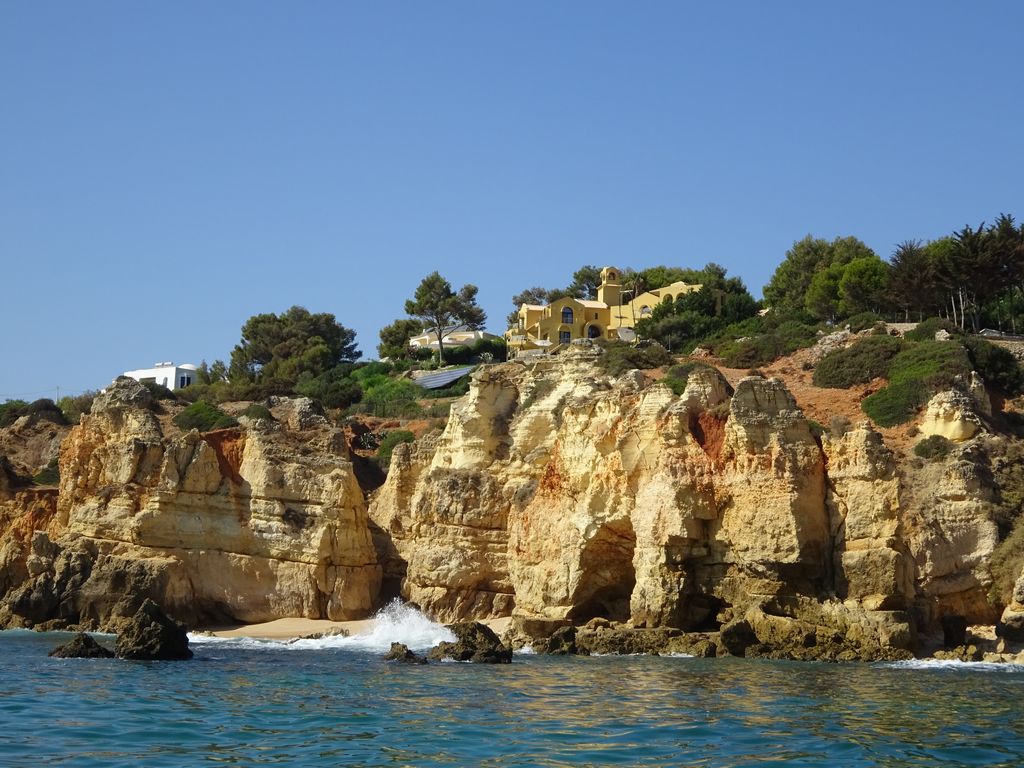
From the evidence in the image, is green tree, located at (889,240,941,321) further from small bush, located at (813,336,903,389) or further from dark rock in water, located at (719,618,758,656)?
dark rock in water, located at (719,618,758,656)

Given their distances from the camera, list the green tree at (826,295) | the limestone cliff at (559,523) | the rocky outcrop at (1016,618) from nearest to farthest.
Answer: the rocky outcrop at (1016,618) → the limestone cliff at (559,523) → the green tree at (826,295)

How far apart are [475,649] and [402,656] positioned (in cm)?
160

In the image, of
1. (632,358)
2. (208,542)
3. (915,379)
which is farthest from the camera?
(632,358)

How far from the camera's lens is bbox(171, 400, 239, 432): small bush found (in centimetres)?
4509

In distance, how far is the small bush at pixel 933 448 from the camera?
31.8m

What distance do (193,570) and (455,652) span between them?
11893 mm

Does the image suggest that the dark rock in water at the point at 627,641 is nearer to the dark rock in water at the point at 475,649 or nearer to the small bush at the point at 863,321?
the dark rock in water at the point at 475,649

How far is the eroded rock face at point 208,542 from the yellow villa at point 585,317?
3802 centimetres

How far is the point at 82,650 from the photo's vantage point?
27016 mm

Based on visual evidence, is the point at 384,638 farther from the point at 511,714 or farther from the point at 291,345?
the point at 291,345

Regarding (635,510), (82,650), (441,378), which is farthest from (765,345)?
(82,650)

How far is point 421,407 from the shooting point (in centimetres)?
5675

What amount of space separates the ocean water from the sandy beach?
22.3 feet

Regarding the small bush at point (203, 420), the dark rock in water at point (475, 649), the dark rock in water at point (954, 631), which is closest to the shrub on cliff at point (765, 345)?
the small bush at point (203, 420)
